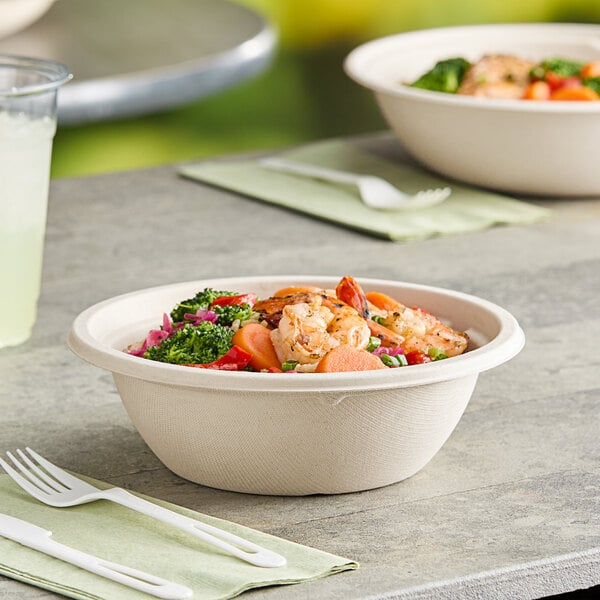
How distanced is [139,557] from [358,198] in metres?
1.17

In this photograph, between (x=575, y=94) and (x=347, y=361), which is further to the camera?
(x=575, y=94)

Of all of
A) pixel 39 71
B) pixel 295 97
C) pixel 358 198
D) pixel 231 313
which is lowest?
pixel 295 97

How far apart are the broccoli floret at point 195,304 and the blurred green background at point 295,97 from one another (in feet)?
10.2

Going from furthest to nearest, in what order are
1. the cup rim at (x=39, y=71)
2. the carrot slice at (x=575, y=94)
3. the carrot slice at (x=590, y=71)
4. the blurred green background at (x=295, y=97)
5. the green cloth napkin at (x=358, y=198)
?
the blurred green background at (x=295, y=97)
the carrot slice at (x=590, y=71)
the carrot slice at (x=575, y=94)
the green cloth napkin at (x=358, y=198)
the cup rim at (x=39, y=71)

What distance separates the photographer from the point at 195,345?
1100mm

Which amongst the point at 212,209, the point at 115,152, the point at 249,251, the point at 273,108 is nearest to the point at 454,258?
the point at 249,251

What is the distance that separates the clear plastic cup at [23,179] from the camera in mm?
1417

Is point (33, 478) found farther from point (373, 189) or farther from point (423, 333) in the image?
point (373, 189)

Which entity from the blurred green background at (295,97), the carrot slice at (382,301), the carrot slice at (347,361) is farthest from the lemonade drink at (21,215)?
the blurred green background at (295,97)

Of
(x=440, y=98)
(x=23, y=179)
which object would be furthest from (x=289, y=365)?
(x=440, y=98)

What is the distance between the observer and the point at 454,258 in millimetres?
1789

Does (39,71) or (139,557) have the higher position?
(39,71)

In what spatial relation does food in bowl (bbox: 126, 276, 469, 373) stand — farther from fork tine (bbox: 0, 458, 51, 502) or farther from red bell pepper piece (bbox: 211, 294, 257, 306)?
fork tine (bbox: 0, 458, 51, 502)

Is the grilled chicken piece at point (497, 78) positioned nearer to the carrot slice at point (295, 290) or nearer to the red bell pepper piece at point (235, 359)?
the carrot slice at point (295, 290)
